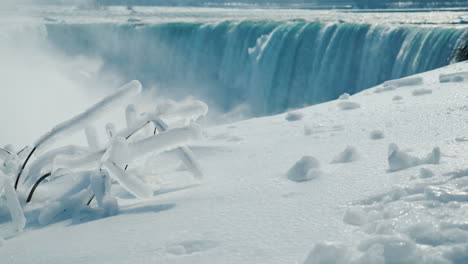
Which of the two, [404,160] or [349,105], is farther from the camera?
[349,105]

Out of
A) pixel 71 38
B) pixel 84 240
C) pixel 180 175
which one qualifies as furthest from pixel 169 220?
pixel 71 38

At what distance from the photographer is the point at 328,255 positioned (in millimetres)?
1191

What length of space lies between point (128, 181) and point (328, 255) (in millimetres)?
786

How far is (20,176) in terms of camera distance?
199cm

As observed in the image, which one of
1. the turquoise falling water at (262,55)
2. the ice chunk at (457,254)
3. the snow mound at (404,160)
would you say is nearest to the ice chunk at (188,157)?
the snow mound at (404,160)

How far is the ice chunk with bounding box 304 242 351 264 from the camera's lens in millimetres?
1187

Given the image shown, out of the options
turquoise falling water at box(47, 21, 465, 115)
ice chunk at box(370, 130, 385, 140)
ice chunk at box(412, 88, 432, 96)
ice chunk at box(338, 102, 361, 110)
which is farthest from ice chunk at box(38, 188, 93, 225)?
turquoise falling water at box(47, 21, 465, 115)

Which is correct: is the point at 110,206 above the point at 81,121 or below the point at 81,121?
below

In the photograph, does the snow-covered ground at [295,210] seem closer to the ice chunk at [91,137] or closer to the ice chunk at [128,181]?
the ice chunk at [128,181]

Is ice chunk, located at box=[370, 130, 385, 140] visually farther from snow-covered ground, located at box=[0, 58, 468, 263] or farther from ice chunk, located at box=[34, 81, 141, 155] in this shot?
ice chunk, located at box=[34, 81, 141, 155]

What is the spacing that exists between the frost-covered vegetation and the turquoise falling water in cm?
838

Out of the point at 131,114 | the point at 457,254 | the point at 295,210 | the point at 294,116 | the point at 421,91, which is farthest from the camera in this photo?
the point at 421,91

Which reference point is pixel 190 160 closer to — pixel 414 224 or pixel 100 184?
pixel 100 184

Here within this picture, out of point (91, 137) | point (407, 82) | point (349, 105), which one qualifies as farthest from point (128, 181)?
point (407, 82)
